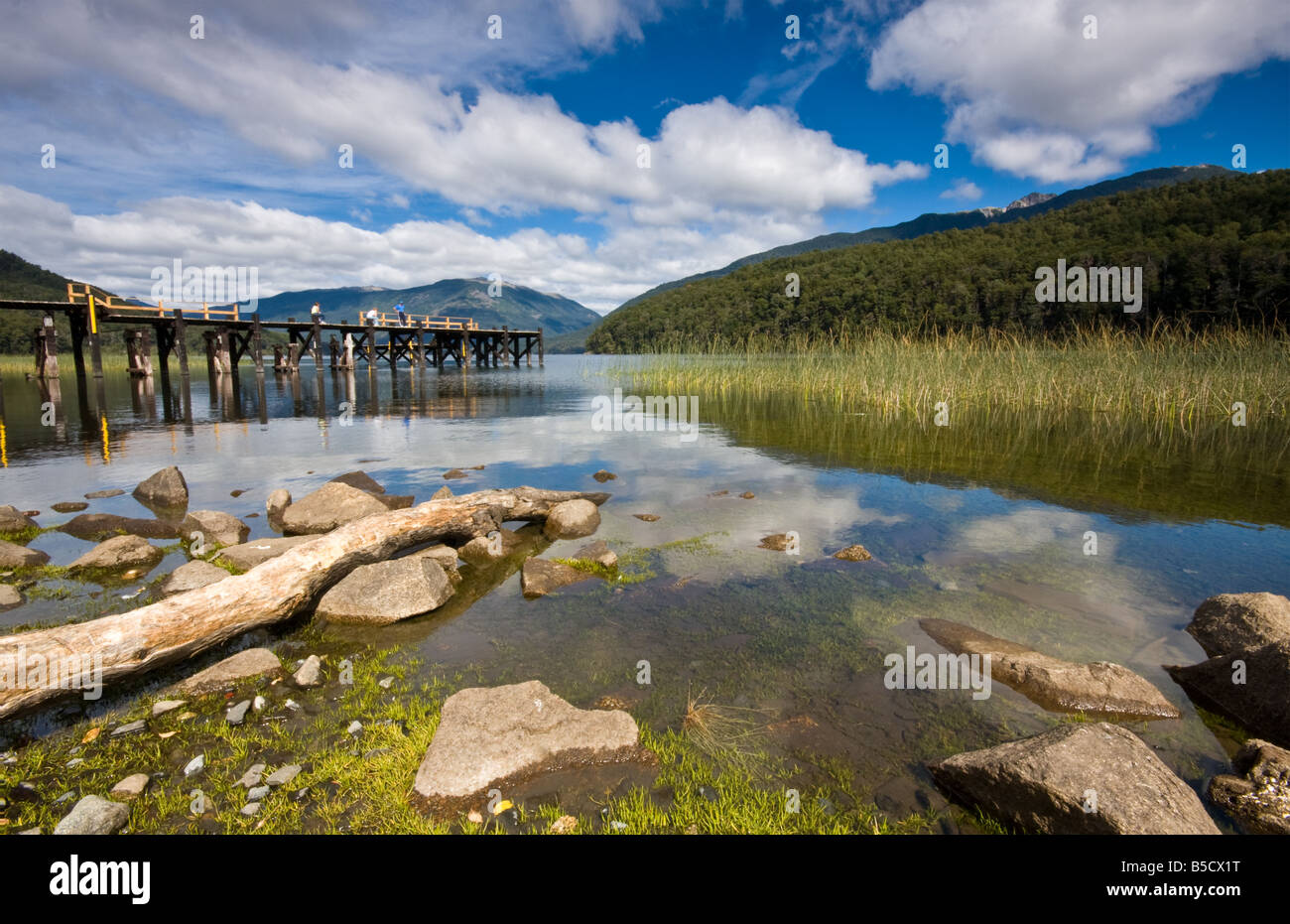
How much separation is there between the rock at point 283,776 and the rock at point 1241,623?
671cm

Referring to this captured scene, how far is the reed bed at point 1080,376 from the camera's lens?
55.4ft

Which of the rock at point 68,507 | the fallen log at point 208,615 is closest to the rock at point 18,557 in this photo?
the rock at point 68,507

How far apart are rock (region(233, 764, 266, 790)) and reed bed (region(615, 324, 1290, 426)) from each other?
1957 cm

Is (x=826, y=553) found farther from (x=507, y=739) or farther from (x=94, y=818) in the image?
(x=94, y=818)

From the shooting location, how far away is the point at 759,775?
3.38 metres

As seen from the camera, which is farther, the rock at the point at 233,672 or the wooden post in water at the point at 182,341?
the wooden post in water at the point at 182,341

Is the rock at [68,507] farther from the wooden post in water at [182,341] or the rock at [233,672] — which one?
the wooden post in water at [182,341]

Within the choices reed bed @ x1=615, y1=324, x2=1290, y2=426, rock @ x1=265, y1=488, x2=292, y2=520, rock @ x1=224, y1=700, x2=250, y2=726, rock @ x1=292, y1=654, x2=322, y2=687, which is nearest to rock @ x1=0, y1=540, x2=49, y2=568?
rock @ x1=265, y1=488, x2=292, y2=520

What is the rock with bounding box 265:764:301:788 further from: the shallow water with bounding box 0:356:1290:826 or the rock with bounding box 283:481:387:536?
the rock with bounding box 283:481:387:536

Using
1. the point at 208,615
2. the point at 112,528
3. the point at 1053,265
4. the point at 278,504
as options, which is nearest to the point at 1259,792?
the point at 208,615

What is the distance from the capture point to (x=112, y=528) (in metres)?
8.16

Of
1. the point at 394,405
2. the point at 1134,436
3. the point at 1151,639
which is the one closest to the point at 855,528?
the point at 1151,639

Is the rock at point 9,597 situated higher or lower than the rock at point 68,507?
lower
